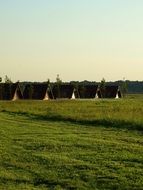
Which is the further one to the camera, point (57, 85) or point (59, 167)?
point (57, 85)

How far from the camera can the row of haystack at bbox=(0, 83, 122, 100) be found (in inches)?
2958

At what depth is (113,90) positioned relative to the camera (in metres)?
94.3

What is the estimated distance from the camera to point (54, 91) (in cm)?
8575

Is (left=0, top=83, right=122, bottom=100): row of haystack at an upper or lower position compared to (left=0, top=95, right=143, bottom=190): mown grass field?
upper

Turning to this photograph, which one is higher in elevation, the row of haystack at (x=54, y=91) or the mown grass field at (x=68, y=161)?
the row of haystack at (x=54, y=91)

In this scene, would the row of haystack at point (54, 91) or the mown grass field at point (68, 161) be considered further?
the row of haystack at point (54, 91)

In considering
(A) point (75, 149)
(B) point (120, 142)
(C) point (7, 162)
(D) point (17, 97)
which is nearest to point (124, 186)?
(C) point (7, 162)

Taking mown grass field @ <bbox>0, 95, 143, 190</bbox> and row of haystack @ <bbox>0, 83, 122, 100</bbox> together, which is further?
row of haystack @ <bbox>0, 83, 122, 100</bbox>

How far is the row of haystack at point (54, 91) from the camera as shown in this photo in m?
75.1

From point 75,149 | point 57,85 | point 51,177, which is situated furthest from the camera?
point 57,85

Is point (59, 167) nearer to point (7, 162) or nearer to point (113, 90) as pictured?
point (7, 162)

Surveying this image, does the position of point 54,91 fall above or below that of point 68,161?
above

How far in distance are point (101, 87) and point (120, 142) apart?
2956 inches

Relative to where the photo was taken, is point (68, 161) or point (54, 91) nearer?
point (68, 161)
